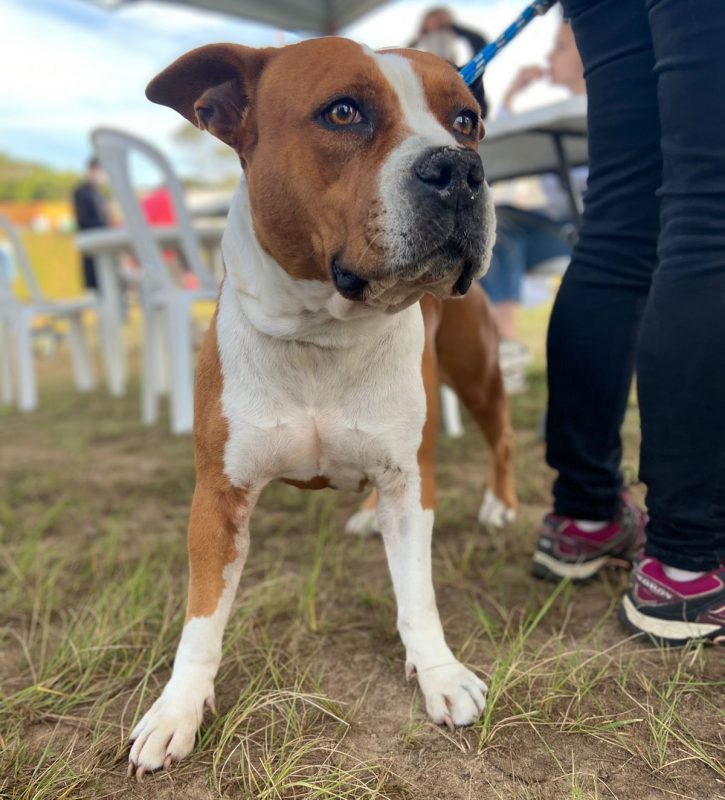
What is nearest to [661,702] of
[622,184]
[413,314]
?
[413,314]

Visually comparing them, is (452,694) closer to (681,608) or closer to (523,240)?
(681,608)

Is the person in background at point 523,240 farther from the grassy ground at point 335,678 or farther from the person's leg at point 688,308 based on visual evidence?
the person's leg at point 688,308

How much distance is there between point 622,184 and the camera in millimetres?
1709

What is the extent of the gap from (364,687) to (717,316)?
1.03m

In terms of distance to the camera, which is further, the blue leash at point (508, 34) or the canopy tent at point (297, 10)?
the canopy tent at point (297, 10)

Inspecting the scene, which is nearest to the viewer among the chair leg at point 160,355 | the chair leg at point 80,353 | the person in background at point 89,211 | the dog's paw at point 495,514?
the dog's paw at point 495,514

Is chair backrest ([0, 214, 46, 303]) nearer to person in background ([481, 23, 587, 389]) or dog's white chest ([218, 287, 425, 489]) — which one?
person in background ([481, 23, 587, 389])

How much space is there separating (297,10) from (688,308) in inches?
232

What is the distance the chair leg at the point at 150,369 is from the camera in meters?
4.61

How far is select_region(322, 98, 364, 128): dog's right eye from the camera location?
137 centimetres

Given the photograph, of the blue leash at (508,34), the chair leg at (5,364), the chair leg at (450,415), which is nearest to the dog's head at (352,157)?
the blue leash at (508,34)

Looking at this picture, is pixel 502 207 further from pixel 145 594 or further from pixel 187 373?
pixel 145 594

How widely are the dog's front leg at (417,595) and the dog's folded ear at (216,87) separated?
2.68ft

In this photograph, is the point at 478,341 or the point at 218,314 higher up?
the point at 218,314
